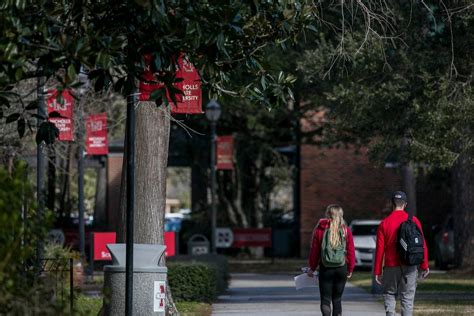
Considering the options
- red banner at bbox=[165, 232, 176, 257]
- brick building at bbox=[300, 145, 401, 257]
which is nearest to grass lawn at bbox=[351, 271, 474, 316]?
red banner at bbox=[165, 232, 176, 257]

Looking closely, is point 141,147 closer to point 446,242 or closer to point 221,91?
point 221,91

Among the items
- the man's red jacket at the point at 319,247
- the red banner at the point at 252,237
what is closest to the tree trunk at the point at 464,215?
the red banner at the point at 252,237

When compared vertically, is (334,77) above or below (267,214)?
above

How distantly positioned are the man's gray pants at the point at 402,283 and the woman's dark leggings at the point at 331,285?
0.59 m

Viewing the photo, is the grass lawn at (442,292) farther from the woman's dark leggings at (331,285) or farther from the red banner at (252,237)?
the red banner at (252,237)

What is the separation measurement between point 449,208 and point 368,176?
3.69 meters

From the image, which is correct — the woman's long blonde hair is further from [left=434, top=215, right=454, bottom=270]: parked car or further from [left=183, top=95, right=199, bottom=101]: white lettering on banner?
[left=434, top=215, right=454, bottom=270]: parked car

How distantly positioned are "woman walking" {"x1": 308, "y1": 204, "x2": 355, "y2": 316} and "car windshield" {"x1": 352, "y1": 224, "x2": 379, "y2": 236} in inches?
877

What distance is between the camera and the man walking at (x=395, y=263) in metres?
14.0

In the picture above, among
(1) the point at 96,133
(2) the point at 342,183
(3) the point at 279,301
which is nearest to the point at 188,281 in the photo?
(3) the point at 279,301

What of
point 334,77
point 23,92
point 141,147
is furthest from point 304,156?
point 141,147

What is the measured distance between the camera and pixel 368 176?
1822 inches

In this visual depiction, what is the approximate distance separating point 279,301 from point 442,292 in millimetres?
3894

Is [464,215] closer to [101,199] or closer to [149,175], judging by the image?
[101,199]
